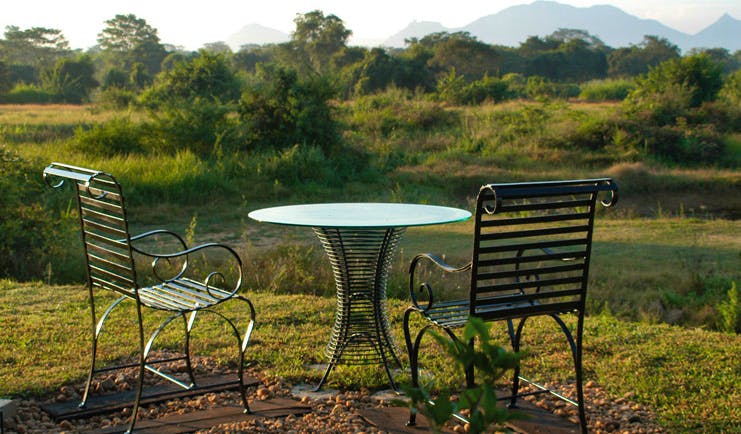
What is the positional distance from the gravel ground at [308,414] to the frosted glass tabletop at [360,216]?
0.97m

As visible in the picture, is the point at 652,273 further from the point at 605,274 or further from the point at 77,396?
the point at 77,396

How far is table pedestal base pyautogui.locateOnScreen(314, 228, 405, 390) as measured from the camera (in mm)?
4449

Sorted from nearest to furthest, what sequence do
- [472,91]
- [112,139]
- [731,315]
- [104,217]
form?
[104,217] → [731,315] → [112,139] → [472,91]

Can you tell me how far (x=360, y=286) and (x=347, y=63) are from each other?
3812cm

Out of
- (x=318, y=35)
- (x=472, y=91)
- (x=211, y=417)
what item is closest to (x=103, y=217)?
(x=211, y=417)

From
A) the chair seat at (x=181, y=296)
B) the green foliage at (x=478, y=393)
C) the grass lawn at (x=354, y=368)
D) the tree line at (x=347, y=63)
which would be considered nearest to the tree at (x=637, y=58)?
the tree line at (x=347, y=63)

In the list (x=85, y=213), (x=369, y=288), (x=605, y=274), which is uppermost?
(x=85, y=213)

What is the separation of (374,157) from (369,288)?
548 inches

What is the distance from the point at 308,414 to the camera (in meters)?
3.89

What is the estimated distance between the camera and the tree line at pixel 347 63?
2884cm

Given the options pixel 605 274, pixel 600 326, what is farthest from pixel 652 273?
pixel 600 326

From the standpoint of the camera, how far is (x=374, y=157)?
60.3ft

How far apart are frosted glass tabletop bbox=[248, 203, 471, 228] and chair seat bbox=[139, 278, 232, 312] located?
506mm

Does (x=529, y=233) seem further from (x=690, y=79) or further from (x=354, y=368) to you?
(x=690, y=79)
